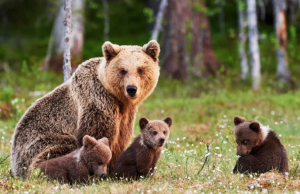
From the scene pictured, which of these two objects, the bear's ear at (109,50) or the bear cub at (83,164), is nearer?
the bear cub at (83,164)

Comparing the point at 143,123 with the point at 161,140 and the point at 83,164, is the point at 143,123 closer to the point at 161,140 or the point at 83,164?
the point at 161,140

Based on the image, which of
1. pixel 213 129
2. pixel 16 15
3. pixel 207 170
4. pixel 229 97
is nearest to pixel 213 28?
pixel 16 15

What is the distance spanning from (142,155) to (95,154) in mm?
664

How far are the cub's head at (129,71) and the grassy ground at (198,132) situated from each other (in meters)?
1.06

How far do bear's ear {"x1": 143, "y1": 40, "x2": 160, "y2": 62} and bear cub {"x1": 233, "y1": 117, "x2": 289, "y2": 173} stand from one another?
1674mm

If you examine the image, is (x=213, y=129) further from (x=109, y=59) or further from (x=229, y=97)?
(x=109, y=59)

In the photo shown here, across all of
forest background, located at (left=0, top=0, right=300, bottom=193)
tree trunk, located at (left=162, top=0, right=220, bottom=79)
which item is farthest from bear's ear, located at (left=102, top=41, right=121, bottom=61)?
tree trunk, located at (left=162, top=0, right=220, bottom=79)

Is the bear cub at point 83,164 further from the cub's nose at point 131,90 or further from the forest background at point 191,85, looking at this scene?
the cub's nose at point 131,90

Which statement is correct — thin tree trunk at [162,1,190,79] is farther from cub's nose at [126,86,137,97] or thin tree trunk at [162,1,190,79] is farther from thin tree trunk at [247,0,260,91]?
cub's nose at [126,86,137,97]

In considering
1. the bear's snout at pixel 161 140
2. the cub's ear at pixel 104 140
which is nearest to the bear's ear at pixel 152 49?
the bear's snout at pixel 161 140

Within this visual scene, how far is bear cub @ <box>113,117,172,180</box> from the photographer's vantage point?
6.68 meters

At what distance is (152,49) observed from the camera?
Answer: 23.5 ft

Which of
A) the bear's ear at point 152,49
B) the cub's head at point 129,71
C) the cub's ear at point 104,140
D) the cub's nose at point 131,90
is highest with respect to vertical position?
the bear's ear at point 152,49

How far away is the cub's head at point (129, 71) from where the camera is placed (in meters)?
6.81
